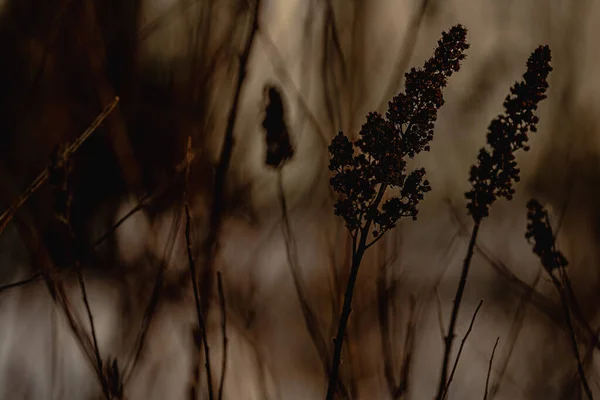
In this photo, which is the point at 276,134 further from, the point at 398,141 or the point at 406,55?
the point at 406,55

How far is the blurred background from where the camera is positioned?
4.02ft

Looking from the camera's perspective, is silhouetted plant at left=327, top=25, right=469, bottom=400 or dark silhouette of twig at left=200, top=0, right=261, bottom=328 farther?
dark silhouette of twig at left=200, top=0, right=261, bottom=328

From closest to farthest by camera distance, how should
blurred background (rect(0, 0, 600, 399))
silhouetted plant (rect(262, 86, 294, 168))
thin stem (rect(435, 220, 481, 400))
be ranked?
thin stem (rect(435, 220, 481, 400))
silhouetted plant (rect(262, 86, 294, 168))
blurred background (rect(0, 0, 600, 399))

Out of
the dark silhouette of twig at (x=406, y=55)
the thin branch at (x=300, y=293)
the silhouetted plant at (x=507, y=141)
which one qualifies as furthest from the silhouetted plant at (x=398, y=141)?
the dark silhouette of twig at (x=406, y=55)

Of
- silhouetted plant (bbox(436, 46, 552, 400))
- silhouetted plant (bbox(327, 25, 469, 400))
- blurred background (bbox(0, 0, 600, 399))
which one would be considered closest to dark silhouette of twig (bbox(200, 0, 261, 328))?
blurred background (bbox(0, 0, 600, 399))

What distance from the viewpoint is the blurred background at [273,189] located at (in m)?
1.22

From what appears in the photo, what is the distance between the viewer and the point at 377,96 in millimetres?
1308

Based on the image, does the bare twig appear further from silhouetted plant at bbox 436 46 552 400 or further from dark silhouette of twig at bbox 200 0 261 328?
silhouetted plant at bbox 436 46 552 400

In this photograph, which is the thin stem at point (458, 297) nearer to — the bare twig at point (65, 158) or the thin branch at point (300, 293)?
the thin branch at point (300, 293)

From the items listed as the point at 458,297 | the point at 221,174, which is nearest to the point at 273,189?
the point at 221,174

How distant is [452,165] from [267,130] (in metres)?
0.65

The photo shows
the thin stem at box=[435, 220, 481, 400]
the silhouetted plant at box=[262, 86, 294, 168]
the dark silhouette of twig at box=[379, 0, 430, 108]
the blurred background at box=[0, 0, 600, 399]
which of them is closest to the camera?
the thin stem at box=[435, 220, 481, 400]

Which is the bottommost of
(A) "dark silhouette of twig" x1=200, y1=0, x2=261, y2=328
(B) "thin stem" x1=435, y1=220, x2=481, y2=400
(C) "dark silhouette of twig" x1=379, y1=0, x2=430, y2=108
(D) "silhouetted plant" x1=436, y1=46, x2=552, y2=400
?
(B) "thin stem" x1=435, y1=220, x2=481, y2=400

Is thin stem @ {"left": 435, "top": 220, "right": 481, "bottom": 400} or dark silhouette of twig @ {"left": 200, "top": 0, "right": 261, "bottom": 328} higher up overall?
dark silhouette of twig @ {"left": 200, "top": 0, "right": 261, "bottom": 328}
